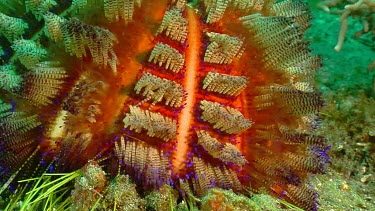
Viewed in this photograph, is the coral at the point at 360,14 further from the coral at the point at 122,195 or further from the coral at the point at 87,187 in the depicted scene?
the coral at the point at 87,187

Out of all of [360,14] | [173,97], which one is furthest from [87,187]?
[360,14]

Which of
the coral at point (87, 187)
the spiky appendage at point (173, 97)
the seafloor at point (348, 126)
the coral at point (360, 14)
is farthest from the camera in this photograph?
the coral at point (360, 14)

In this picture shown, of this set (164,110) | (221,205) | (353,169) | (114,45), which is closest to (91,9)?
(114,45)

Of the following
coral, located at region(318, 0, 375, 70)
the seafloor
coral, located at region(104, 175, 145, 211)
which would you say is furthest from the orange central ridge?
coral, located at region(318, 0, 375, 70)

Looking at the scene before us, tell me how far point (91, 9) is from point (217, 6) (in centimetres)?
80

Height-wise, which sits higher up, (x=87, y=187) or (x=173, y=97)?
(x=173, y=97)

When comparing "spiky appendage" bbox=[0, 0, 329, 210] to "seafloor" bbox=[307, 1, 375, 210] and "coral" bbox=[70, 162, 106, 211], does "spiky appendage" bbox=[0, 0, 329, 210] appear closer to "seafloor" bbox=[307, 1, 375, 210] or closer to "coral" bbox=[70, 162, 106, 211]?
"coral" bbox=[70, 162, 106, 211]

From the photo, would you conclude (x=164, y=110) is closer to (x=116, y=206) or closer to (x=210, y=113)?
(x=210, y=113)

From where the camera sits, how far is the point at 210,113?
2.27 meters

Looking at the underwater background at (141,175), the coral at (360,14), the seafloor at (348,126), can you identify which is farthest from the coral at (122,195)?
the coral at (360,14)

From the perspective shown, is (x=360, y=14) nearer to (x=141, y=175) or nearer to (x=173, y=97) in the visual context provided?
(x=173, y=97)

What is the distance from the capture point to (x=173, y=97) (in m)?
2.26

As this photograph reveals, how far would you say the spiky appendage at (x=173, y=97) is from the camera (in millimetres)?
2236

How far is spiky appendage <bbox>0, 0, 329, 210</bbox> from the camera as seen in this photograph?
7.34ft
